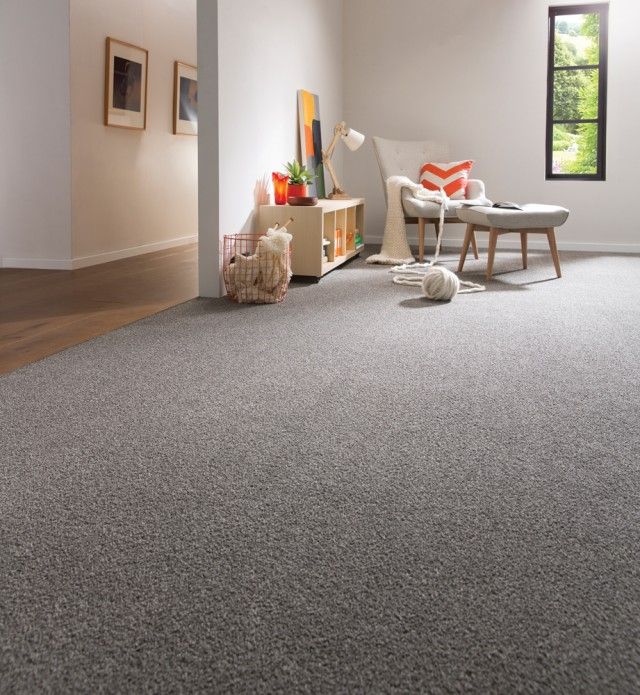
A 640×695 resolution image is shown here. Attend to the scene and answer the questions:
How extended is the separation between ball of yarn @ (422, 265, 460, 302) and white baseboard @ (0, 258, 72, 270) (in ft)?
8.30

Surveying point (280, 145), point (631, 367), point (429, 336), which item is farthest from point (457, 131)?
point (631, 367)

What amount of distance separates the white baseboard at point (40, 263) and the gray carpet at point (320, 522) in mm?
2584

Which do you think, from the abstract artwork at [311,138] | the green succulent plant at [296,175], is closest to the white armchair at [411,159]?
the abstract artwork at [311,138]

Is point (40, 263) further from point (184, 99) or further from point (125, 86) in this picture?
point (184, 99)

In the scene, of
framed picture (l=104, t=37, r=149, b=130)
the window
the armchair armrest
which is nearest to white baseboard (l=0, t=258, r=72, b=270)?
framed picture (l=104, t=37, r=149, b=130)

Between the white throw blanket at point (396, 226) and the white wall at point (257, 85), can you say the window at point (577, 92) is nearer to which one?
the white throw blanket at point (396, 226)

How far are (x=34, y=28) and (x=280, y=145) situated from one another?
5.67 ft

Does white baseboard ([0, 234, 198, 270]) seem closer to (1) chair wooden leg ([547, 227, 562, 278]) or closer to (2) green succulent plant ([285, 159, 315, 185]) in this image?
(2) green succulent plant ([285, 159, 315, 185])

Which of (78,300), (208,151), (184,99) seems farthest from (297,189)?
(184,99)

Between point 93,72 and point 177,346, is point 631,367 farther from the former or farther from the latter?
point 93,72

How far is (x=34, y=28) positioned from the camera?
4898 millimetres

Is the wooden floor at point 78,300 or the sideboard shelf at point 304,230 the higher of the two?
the sideboard shelf at point 304,230

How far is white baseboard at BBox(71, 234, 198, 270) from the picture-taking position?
206 inches

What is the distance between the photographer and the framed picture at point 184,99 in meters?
6.55
